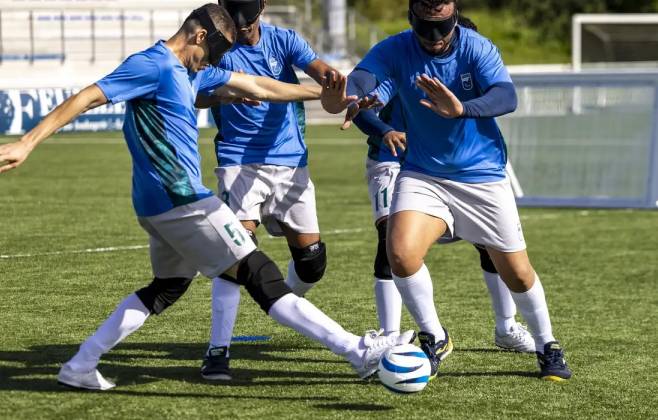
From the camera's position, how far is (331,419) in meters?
5.74

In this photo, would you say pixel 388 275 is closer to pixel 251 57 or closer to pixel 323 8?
pixel 251 57

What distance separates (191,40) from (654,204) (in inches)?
381

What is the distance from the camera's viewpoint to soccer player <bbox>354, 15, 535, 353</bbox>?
23.6 feet

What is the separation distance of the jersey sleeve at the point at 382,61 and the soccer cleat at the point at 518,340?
68.4 inches

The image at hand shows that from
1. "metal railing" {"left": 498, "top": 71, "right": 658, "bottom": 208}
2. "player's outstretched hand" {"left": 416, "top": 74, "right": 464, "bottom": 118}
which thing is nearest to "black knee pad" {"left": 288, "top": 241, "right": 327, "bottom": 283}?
"player's outstretched hand" {"left": 416, "top": 74, "right": 464, "bottom": 118}

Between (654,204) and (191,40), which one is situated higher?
(191,40)

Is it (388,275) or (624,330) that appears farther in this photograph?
(624,330)

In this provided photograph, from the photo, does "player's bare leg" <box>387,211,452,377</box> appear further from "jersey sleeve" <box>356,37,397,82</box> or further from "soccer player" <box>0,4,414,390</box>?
"jersey sleeve" <box>356,37,397,82</box>

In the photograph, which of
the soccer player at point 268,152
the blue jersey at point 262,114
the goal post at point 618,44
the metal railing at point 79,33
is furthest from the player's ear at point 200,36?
the goal post at point 618,44

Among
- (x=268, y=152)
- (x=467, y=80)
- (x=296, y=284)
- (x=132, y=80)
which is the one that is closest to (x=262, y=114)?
(x=268, y=152)

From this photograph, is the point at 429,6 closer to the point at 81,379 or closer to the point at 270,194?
the point at 270,194

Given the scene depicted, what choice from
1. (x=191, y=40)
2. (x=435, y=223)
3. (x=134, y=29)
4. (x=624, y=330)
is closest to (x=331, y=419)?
(x=435, y=223)

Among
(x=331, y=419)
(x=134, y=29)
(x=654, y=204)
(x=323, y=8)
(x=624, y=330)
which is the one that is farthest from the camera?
(x=323, y=8)

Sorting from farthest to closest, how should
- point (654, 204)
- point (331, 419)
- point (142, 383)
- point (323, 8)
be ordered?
point (323, 8), point (654, 204), point (142, 383), point (331, 419)
